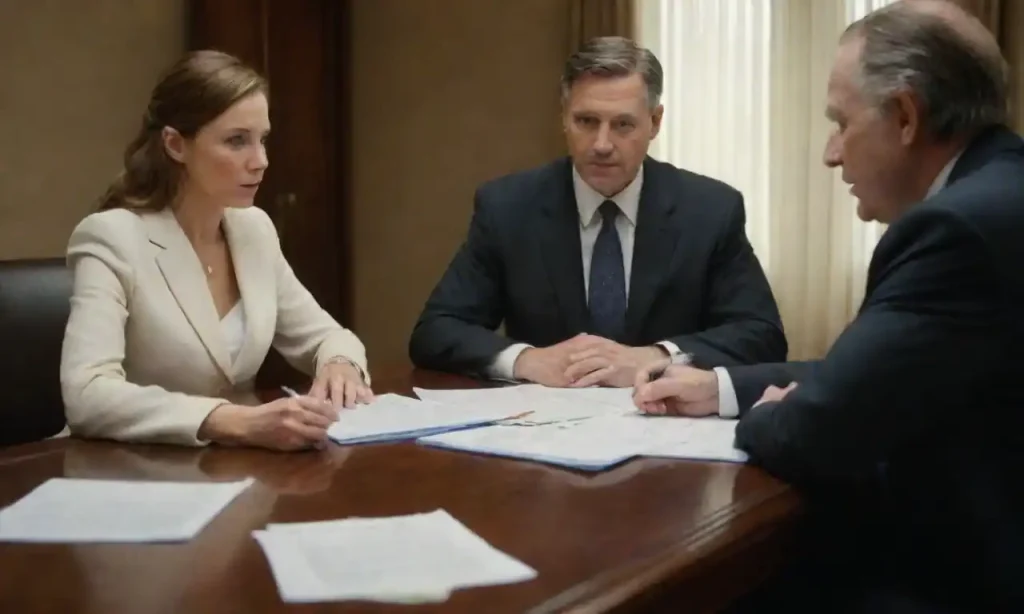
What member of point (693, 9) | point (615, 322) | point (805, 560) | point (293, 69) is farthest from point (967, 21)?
point (293, 69)

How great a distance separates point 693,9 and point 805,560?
7.75 feet

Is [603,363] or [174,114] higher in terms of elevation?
[174,114]

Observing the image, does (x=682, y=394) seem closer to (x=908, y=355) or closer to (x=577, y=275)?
(x=908, y=355)

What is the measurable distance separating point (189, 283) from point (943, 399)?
132 cm

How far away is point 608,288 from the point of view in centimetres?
231

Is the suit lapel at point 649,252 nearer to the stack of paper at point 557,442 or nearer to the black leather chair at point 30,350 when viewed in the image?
the stack of paper at point 557,442

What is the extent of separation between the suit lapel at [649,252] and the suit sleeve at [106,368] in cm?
101

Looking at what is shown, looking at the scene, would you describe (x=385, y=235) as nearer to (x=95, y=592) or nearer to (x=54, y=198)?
(x=54, y=198)

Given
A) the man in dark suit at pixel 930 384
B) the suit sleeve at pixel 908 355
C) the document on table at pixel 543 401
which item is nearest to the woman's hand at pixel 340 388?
the document on table at pixel 543 401

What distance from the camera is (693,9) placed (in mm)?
3383

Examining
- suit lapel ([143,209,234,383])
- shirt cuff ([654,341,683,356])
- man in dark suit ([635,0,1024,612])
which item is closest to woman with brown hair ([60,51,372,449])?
suit lapel ([143,209,234,383])

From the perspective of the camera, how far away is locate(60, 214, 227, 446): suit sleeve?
149 cm

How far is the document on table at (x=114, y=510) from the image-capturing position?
1028 millimetres

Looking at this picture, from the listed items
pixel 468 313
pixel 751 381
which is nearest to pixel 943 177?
pixel 751 381
